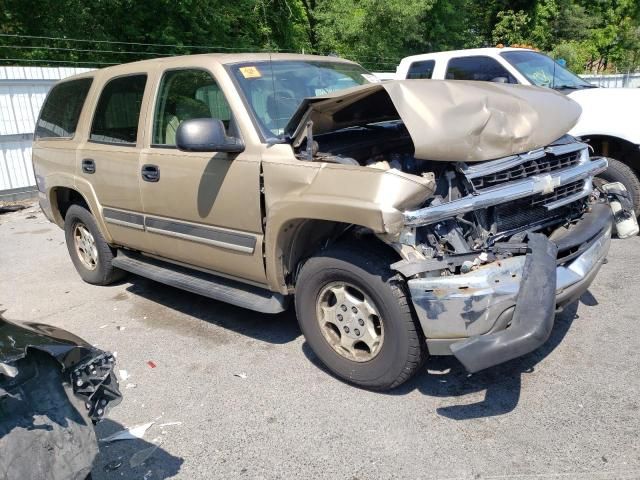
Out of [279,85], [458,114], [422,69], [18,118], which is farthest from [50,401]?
[18,118]

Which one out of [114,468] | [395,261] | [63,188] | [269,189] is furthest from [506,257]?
[63,188]

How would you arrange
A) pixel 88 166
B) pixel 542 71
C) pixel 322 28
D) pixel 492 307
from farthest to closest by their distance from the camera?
1. pixel 322 28
2. pixel 542 71
3. pixel 88 166
4. pixel 492 307

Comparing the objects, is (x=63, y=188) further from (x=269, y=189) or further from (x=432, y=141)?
(x=432, y=141)

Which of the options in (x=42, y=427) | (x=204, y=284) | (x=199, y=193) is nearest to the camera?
(x=42, y=427)

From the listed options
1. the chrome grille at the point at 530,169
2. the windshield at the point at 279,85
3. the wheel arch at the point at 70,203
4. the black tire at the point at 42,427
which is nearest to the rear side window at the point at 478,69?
the windshield at the point at 279,85

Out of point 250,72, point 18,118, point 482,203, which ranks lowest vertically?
point 18,118

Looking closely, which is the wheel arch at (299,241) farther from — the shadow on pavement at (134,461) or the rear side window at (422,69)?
the rear side window at (422,69)

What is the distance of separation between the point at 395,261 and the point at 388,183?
502 mm

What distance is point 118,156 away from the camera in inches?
188

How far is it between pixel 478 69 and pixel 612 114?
6.96 feet

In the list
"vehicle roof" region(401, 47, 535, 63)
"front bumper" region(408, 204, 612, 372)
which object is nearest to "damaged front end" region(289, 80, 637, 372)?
"front bumper" region(408, 204, 612, 372)

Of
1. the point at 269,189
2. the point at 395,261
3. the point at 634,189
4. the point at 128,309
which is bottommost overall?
the point at 128,309

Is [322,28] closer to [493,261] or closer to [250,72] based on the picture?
[250,72]

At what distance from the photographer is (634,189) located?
233 inches
